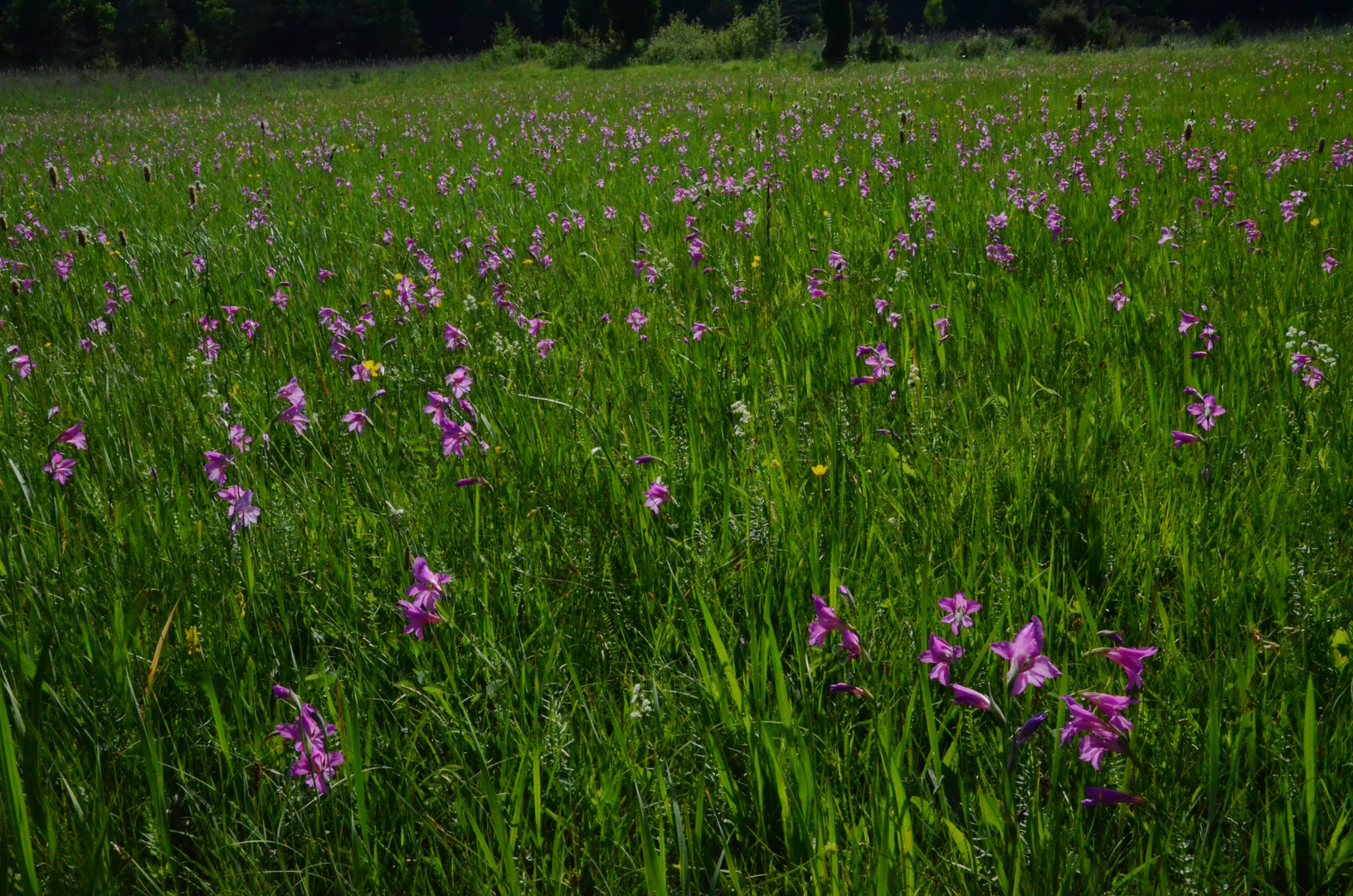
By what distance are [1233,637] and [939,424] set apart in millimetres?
1093

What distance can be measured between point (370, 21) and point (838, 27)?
42.8m

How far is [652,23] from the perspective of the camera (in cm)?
4166

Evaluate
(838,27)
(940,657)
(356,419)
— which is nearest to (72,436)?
(356,419)

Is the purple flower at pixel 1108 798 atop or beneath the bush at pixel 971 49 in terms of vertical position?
beneath

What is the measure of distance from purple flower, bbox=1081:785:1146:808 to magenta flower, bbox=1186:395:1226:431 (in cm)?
120

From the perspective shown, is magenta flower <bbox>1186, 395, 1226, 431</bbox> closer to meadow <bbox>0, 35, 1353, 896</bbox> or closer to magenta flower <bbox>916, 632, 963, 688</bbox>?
meadow <bbox>0, 35, 1353, 896</bbox>

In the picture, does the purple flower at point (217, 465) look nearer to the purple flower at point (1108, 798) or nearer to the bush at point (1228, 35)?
the purple flower at point (1108, 798)

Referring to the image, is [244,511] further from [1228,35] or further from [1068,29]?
[1068,29]

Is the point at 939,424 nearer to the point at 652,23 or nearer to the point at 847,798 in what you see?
the point at 847,798

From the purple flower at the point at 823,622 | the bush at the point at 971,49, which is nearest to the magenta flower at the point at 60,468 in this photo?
the purple flower at the point at 823,622

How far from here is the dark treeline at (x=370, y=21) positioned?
4950 cm

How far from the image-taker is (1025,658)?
1014 millimetres

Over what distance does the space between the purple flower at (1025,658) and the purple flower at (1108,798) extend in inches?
6.3

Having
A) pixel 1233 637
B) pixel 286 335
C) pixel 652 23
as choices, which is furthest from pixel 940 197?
pixel 652 23
